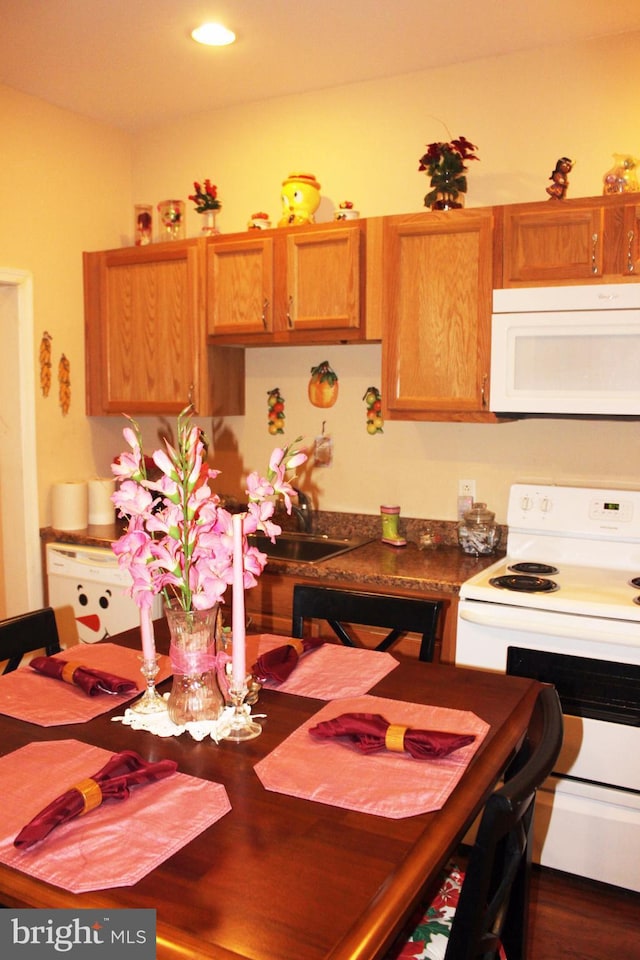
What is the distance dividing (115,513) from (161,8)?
1983 millimetres

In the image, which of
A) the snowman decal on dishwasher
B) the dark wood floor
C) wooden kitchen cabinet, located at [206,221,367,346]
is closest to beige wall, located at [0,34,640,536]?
wooden kitchen cabinet, located at [206,221,367,346]

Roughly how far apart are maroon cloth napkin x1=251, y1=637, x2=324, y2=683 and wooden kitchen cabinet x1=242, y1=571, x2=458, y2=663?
29.0 inches

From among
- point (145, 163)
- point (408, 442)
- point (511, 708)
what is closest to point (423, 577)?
point (408, 442)

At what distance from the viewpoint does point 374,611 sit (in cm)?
209

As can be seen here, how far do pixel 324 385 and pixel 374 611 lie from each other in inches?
58.8

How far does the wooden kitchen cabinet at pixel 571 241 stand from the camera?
242 cm

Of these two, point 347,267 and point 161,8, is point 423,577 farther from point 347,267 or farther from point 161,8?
point 161,8

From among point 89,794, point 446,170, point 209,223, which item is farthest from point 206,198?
point 89,794

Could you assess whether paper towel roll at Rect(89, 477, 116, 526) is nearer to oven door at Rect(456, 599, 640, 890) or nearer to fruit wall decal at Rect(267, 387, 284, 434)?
fruit wall decal at Rect(267, 387, 284, 434)

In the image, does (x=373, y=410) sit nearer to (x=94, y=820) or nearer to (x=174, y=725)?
(x=174, y=725)

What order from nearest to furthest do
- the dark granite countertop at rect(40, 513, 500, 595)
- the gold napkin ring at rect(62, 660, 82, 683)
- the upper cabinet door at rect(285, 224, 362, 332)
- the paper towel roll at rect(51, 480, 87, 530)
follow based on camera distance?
the gold napkin ring at rect(62, 660, 82, 683), the dark granite countertop at rect(40, 513, 500, 595), the upper cabinet door at rect(285, 224, 362, 332), the paper towel roll at rect(51, 480, 87, 530)

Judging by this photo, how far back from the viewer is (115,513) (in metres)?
3.53

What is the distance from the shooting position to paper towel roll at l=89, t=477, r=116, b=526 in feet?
11.4

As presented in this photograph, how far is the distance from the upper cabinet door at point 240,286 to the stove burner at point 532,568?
1.29 m
